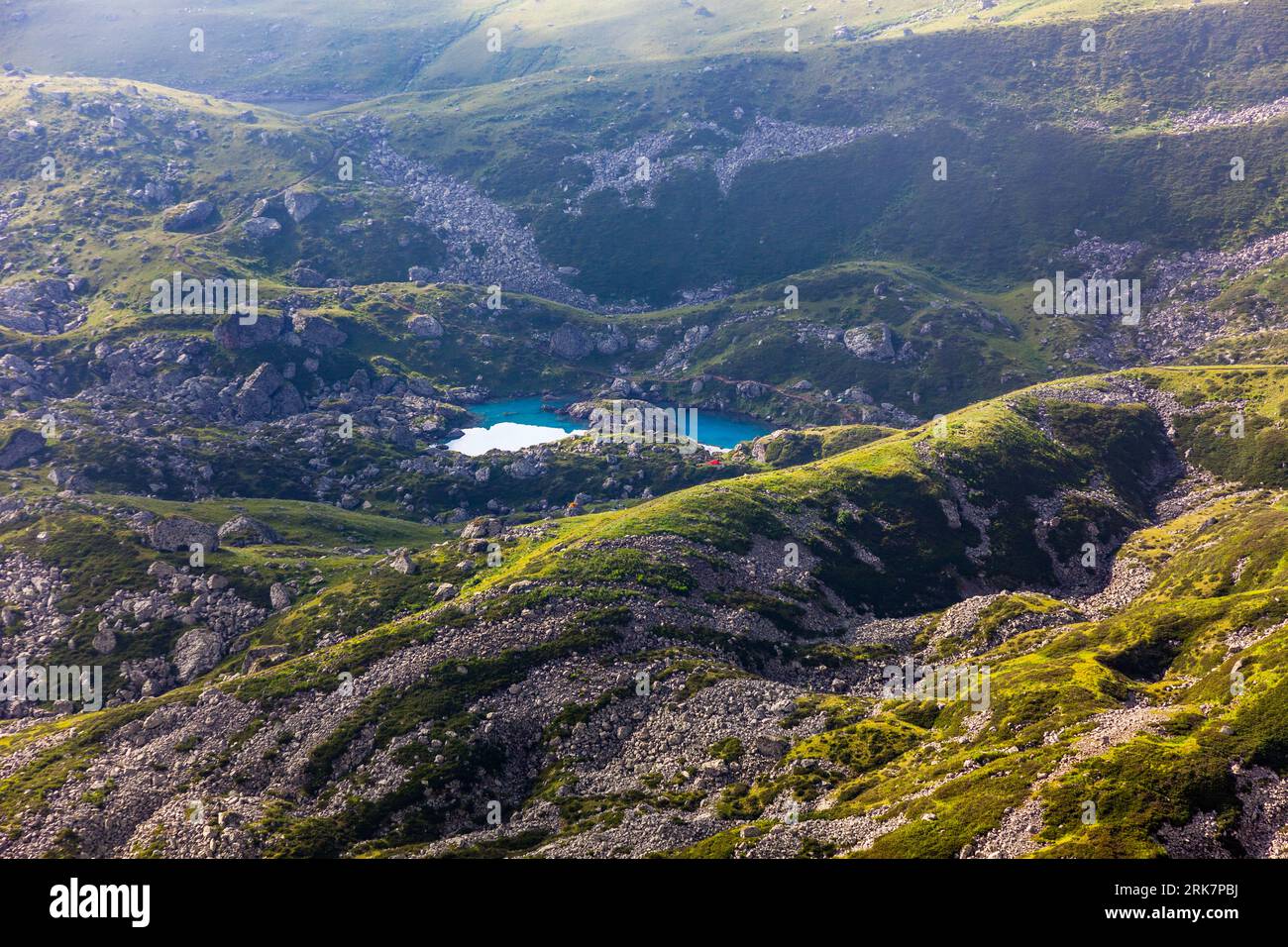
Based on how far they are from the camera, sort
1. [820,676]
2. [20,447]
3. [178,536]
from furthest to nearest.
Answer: [20,447], [178,536], [820,676]

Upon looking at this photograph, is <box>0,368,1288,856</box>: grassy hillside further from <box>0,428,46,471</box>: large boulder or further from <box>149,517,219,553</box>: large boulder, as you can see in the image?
<box>0,428,46,471</box>: large boulder

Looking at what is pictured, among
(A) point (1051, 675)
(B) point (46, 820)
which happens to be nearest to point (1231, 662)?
(A) point (1051, 675)

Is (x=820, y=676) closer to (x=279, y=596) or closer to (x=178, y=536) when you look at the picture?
(x=279, y=596)

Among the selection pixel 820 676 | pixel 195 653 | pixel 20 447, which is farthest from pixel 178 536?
pixel 820 676

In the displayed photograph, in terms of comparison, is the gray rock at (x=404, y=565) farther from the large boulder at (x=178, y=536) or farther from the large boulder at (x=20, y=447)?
the large boulder at (x=20, y=447)

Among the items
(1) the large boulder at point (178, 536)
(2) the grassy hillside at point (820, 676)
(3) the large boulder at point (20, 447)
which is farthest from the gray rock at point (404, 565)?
(3) the large boulder at point (20, 447)
